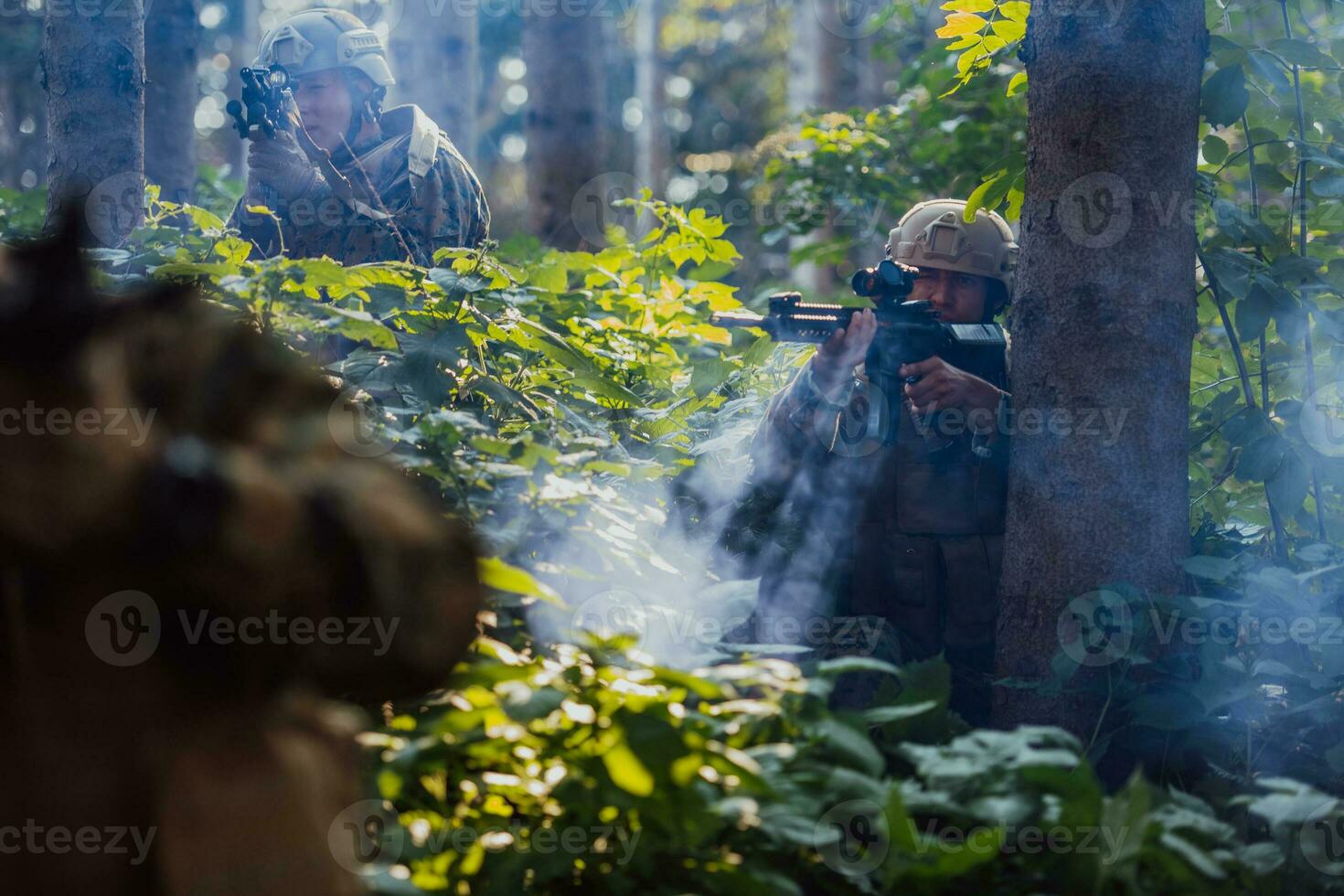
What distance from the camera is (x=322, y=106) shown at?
5.75 meters

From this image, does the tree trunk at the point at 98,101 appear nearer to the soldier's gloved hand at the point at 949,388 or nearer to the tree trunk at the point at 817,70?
the soldier's gloved hand at the point at 949,388

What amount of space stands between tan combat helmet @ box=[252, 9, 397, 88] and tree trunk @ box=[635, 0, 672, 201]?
17.9 metres

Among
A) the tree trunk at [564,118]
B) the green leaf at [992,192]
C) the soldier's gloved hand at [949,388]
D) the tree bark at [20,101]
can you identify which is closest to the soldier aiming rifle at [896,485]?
the soldier's gloved hand at [949,388]

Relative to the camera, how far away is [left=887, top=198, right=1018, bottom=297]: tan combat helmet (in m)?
4.33

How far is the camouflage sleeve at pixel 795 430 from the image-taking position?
3.93 m

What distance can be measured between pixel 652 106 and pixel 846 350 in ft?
71.9

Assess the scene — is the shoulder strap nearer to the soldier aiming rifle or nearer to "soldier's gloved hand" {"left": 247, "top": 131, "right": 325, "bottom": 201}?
"soldier's gloved hand" {"left": 247, "top": 131, "right": 325, "bottom": 201}

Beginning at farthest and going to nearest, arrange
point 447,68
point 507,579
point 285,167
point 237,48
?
point 237,48 < point 447,68 < point 285,167 < point 507,579

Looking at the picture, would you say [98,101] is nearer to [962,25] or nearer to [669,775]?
[962,25]

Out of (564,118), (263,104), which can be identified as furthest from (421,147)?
(564,118)

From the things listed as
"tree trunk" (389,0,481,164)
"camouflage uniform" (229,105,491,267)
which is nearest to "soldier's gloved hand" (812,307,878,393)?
"camouflage uniform" (229,105,491,267)

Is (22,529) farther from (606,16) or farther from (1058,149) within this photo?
(606,16)

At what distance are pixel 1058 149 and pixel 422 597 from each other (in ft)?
7.33

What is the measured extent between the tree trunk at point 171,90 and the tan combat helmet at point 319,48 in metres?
1.60
